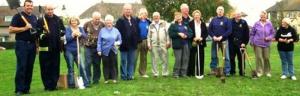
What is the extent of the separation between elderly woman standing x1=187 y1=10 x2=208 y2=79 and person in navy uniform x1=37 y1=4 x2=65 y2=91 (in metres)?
4.23

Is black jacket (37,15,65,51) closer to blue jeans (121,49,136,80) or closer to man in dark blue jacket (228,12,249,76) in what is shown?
blue jeans (121,49,136,80)

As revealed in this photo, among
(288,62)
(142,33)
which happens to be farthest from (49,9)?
(288,62)

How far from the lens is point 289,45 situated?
15.2 metres

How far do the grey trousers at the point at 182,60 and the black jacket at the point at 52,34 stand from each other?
3.95m

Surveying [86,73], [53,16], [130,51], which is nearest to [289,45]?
[130,51]

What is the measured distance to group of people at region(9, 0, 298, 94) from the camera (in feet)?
43.3

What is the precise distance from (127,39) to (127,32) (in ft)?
0.65

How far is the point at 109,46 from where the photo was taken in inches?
568

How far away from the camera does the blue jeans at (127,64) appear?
15289 mm

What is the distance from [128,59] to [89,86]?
6.50 ft

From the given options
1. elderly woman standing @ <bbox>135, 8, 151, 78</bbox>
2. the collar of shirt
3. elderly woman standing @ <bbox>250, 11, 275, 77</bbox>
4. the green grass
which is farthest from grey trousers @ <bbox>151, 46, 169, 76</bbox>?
elderly woman standing @ <bbox>250, 11, 275, 77</bbox>

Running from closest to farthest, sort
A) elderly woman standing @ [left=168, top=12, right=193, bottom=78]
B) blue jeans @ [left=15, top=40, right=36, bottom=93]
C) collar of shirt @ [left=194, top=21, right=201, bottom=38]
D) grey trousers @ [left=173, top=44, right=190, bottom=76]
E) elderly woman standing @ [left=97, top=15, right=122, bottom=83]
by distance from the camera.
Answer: blue jeans @ [left=15, top=40, right=36, bottom=93], elderly woman standing @ [left=97, top=15, right=122, bottom=83], elderly woman standing @ [left=168, top=12, right=193, bottom=78], grey trousers @ [left=173, top=44, right=190, bottom=76], collar of shirt @ [left=194, top=21, right=201, bottom=38]

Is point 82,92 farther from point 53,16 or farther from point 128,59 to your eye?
point 128,59

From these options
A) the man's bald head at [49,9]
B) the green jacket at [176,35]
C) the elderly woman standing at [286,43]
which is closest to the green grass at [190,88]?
the elderly woman standing at [286,43]
